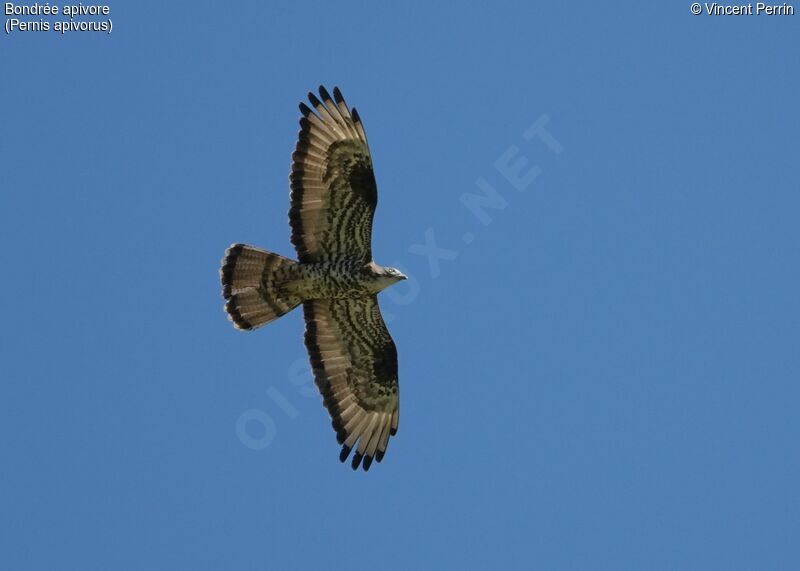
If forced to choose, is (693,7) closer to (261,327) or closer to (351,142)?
(351,142)

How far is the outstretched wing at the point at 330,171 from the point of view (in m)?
13.8

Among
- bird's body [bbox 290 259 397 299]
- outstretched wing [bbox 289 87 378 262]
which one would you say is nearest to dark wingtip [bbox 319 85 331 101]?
outstretched wing [bbox 289 87 378 262]

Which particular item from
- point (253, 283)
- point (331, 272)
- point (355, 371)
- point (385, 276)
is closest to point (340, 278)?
point (331, 272)

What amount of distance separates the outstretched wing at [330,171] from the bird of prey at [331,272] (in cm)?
1

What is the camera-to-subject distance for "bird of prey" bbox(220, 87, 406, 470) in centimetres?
1384

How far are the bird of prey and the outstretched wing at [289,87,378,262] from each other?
0.04 feet

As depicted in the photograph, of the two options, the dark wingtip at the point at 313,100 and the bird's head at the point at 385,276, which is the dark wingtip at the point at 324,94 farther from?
the bird's head at the point at 385,276

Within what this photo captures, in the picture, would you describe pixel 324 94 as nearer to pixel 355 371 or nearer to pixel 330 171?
pixel 330 171

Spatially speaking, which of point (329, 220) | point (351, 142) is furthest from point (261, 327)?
point (351, 142)

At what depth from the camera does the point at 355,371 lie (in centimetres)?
1478

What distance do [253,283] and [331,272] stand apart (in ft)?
2.88

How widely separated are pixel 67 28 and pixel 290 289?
231 inches

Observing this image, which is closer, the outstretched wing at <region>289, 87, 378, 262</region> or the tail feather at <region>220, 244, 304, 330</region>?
the outstretched wing at <region>289, 87, 378, 262</region>

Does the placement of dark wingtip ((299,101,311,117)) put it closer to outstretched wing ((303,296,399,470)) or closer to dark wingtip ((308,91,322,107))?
dark wingtip ((308,91,322,107))
